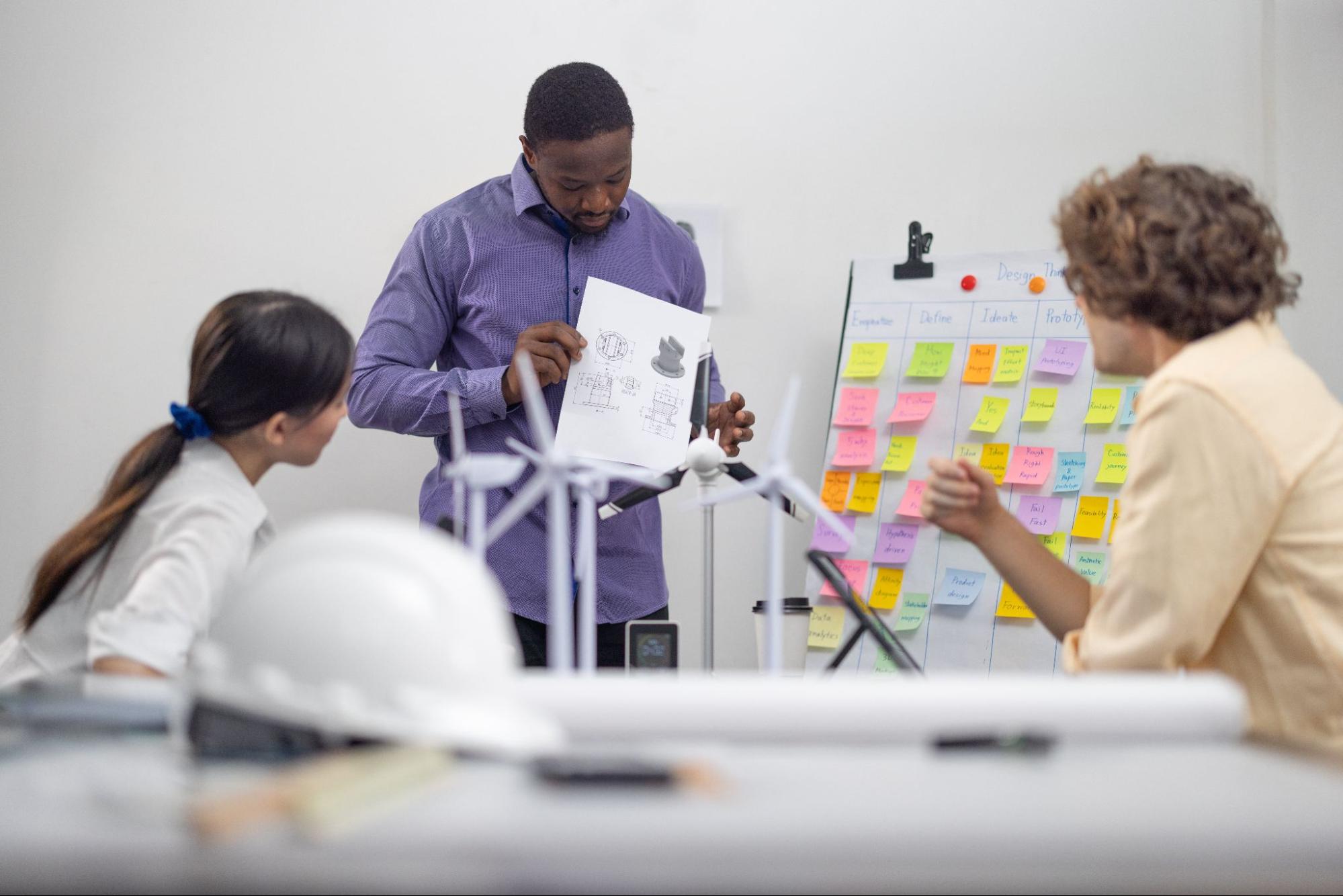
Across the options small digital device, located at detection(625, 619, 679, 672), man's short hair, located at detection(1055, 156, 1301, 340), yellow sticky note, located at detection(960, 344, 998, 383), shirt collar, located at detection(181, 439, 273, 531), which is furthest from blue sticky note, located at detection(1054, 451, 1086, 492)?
shirt collar, located at detection(181, 439, 273, 531)

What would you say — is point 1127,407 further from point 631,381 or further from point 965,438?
point 631,381

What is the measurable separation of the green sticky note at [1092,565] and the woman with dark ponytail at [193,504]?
1.56 metres

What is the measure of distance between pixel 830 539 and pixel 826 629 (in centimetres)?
20

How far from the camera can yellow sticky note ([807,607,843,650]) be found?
254 centimetres

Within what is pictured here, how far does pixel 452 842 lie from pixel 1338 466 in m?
0.92

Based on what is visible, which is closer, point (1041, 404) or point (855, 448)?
point (1041, 404)

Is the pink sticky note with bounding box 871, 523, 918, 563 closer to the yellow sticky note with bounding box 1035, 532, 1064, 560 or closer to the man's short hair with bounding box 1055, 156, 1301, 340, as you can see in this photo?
the yellow sticky note with bounding box 1035, 532, 1064, 560

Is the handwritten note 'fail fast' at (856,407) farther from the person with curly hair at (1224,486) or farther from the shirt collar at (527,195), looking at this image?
the person with curly hair at (1224,486)

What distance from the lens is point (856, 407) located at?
262 centimetres

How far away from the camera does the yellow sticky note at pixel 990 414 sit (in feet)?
8.27

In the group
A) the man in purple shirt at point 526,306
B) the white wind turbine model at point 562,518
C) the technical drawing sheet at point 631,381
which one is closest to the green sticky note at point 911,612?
the man in purple shirt at point 526,306

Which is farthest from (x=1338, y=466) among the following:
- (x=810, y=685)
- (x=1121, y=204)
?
(x=810, y=685)

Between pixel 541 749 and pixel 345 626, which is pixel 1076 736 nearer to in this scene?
pixel 541 749

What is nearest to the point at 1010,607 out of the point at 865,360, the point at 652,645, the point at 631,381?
the point at 865,360
